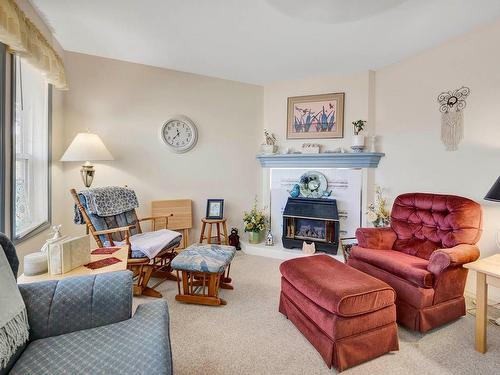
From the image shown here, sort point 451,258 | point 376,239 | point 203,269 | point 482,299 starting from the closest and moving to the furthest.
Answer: point 482,299, point 451,258, point 203,269, point 376,239

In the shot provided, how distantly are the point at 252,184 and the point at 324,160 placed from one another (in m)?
1.14

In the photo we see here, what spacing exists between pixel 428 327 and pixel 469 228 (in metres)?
0.87

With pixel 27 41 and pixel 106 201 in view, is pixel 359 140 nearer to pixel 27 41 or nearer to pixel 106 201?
pixel 106 201

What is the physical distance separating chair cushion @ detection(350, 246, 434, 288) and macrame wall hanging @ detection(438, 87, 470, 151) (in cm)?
131

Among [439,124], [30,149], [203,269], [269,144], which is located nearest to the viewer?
[203,269]

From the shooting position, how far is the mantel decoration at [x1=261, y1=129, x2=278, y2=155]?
394 cm

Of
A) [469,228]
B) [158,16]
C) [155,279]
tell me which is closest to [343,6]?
[158,16]

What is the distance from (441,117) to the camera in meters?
2.85

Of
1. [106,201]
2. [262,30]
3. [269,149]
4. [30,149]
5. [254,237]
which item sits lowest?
[254,237]

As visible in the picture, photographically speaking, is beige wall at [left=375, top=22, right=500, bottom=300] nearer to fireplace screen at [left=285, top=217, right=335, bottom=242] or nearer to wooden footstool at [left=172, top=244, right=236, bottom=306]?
fireplace screen at [left=285, top=217, right=335, bottom=242]

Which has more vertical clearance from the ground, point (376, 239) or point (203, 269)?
point (376, 239)

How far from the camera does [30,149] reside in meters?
2.69

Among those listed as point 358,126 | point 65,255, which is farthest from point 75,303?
point 358,126

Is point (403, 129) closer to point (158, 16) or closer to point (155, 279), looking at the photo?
point (158, 16)
